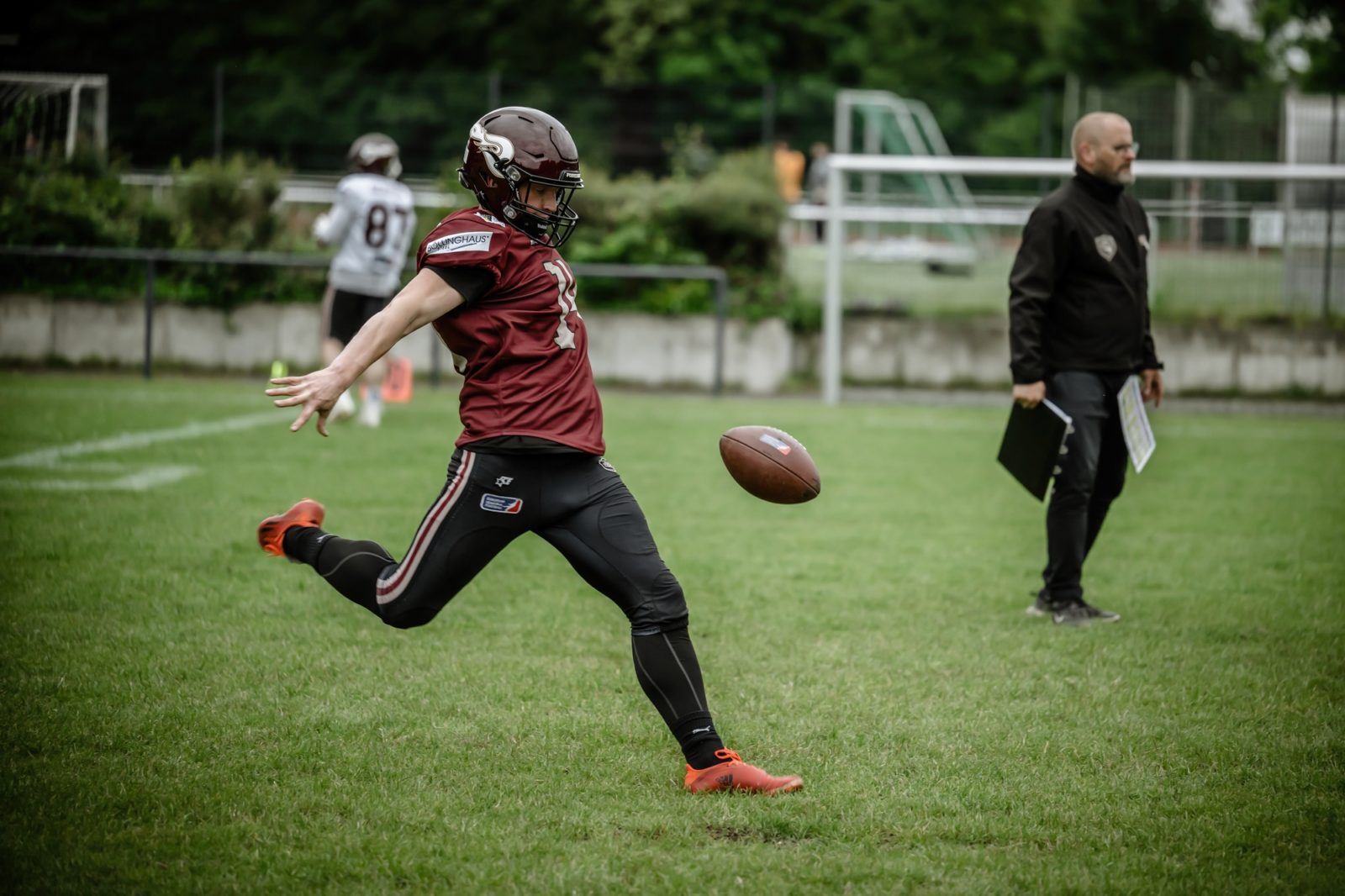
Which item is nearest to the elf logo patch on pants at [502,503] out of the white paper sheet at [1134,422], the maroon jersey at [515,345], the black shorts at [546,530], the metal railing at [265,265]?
the black shorts at [546,530]

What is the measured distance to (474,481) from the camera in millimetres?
4242

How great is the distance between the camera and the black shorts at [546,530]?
4223 mm

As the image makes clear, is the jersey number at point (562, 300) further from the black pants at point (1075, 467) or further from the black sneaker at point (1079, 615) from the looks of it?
the black sneaker at point (1079, 615)

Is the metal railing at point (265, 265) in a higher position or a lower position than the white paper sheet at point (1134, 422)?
higher

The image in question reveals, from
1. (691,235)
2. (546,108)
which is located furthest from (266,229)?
(691,235)

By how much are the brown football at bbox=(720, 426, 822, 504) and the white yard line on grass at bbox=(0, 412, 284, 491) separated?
18.2 feet

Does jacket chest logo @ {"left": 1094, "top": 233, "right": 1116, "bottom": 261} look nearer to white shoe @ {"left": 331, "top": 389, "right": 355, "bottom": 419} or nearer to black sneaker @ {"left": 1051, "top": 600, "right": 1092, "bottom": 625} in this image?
black sneaker @ {"left": 1051, "top": 600, "right": 1092, "bottom": 625}

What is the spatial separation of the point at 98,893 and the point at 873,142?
22236 millimetres

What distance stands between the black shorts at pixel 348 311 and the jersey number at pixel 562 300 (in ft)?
25.0

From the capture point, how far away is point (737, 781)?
4.16 meters

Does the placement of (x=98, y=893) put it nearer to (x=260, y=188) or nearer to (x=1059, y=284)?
(x=1059, y=284)

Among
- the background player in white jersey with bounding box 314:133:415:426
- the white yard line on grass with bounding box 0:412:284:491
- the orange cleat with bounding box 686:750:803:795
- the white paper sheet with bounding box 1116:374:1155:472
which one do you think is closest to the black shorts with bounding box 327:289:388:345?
the background player in white jersey with bounding box 314:133:415:426

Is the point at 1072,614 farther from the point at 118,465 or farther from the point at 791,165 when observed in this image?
the point at 791,165

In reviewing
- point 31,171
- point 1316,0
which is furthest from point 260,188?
point 1316,0
